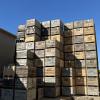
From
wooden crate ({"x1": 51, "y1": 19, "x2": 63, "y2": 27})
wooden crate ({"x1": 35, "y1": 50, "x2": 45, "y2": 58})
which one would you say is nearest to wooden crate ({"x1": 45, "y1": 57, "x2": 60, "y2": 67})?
wooden crate ({"x1": 35, "y1": 50, "x2": 45, "y2": 58})

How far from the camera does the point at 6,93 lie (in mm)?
6867

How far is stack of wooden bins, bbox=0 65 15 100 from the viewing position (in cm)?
680

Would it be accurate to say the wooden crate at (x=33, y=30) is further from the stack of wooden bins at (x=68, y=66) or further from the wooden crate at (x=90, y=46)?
the wooden crate at (x=90, y=46)

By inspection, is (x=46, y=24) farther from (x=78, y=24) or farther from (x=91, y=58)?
(x=91, y=58)

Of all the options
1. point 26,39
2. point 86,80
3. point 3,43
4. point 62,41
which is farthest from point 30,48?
point 86,80

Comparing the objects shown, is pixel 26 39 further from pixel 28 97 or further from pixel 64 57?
pixel 28 97

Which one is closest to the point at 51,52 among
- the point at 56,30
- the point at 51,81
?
the point at 51,81

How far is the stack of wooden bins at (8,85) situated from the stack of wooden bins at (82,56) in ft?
9.52

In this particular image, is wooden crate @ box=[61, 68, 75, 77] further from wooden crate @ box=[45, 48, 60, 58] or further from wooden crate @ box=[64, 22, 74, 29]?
wooden crate @ box=[64, 22, 74, 29]

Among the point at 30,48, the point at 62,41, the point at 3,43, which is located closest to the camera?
the point at 30,48

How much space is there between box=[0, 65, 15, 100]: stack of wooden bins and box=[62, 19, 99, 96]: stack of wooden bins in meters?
2.90

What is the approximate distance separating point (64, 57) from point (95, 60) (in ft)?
5.32

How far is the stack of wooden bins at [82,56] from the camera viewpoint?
26.9 ft

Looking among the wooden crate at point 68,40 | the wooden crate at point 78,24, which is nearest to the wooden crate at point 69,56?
the wooden crate at point 68,40
